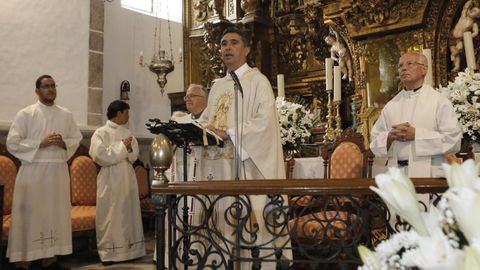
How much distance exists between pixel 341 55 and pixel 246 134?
406 cm

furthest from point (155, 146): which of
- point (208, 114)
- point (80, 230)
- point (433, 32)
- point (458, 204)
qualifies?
point (433, 32)

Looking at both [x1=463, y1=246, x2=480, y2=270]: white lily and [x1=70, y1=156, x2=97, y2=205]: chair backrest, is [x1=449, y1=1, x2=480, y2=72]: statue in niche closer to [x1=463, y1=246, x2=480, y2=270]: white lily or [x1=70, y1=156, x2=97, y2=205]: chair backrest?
[x1=70, y1=156, x2=97, y2=205]: chair backrest

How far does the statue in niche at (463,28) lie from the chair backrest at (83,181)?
192 inches

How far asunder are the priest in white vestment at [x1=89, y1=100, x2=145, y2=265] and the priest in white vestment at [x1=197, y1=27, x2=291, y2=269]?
232 cm

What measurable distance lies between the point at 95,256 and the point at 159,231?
3762 mm

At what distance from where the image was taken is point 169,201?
270cm

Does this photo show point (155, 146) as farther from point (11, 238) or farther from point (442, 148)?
point (11, 238)

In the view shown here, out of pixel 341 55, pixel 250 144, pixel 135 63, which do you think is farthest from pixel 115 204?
pixel 135 63

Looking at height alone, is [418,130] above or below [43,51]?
below

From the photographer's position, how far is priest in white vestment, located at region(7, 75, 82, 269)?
4.94m

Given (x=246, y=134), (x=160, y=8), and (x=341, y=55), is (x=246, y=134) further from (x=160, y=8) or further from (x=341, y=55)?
(x=160, y=8)

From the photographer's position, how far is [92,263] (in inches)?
223

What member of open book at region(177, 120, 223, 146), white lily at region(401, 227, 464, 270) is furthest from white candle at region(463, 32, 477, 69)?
white lily at region(401, 227, 464, 270)

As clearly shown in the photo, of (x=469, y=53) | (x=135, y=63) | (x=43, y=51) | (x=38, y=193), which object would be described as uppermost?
(x=135, y=63)
